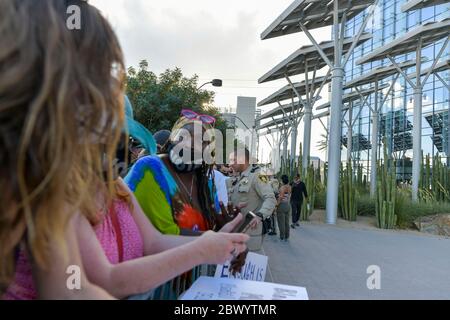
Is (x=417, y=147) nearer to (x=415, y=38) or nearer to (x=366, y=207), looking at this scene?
(x=366, y=207)

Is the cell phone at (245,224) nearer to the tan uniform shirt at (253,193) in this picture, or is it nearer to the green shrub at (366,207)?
the tan uniform shirt at (253,193)

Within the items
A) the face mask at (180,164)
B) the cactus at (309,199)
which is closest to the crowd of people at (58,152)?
the face mask at (180,164)

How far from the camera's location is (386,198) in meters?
11.5

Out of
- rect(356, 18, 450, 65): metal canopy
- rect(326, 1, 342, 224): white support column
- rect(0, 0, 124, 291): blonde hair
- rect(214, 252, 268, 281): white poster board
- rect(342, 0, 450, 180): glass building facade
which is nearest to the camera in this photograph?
rect(0, 0, 124, 291): blonde hair

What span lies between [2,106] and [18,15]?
0.18 metres

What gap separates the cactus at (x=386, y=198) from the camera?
11.3 m

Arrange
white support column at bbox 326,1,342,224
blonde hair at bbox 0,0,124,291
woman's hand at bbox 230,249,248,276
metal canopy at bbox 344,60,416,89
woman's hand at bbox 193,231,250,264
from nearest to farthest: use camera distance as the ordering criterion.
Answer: blonde hair at bbox 0,0,124,291, woman's hand at bbox 193,231,250,264, woman's hand at bbox 230,249,248,276, white support column at bbox 326,1,342,224, metal canopy at bbox 344,60,416,89

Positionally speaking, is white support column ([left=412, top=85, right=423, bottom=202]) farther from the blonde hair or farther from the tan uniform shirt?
the blonde hair

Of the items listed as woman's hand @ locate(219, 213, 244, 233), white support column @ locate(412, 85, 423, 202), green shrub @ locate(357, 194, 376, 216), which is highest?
white support column @ locate(412, 85, 423, 202)

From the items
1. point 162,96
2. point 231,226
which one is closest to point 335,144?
point 162,96

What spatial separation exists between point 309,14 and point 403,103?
681 inches

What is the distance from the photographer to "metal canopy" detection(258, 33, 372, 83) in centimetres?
1573

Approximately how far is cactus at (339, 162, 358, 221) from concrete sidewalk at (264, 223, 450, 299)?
1.92 metres
